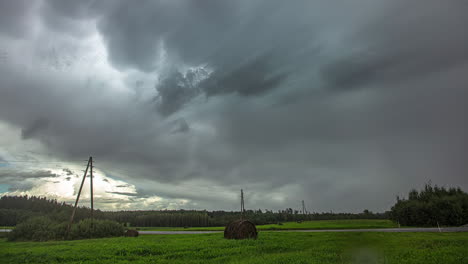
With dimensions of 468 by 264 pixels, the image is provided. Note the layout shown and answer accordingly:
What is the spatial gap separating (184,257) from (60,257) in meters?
8.76

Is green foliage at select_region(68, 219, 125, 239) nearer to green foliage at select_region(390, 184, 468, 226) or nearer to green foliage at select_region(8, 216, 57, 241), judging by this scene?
green foliage at select_region(8, 216, 57, 241)

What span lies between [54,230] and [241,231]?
27.1m

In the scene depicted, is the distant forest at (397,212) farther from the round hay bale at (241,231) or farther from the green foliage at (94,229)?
the round hay bale at (241,231)

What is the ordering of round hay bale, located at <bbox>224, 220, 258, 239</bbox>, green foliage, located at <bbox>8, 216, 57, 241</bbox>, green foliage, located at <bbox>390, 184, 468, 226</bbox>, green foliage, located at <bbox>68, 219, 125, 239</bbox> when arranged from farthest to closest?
green foliage, located at <bbox>390, 184, 468, 226</bbox>, green foliage, located at <bbox>68, 219, 125, 239</bbox>, green foliage, located at <bbox>8, 216, 57, 241</bbox>, round hay bale, located at <bbox>224, 220, 258, 239</bbox>

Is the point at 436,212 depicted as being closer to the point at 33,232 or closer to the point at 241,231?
the point at 241,231

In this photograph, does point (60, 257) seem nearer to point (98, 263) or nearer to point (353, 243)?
point (98, 263)

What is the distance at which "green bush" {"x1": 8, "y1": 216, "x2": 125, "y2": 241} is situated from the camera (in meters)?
34.9

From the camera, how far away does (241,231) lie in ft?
86.3

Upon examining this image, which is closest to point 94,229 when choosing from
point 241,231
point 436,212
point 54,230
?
point 54,230

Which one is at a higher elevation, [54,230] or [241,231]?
[54,230]

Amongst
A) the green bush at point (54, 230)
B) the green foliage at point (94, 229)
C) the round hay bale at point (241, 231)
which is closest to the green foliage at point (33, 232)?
the green bush at point (54, 230)

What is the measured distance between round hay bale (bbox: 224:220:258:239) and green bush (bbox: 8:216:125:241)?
22173mm

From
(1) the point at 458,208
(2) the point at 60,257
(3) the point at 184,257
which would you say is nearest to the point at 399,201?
(1) the point at 458,208

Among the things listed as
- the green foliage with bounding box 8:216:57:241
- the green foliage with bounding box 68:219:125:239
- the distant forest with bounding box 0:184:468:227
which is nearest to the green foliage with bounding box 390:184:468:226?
the distant forest with bounding box 0:184:468:227
